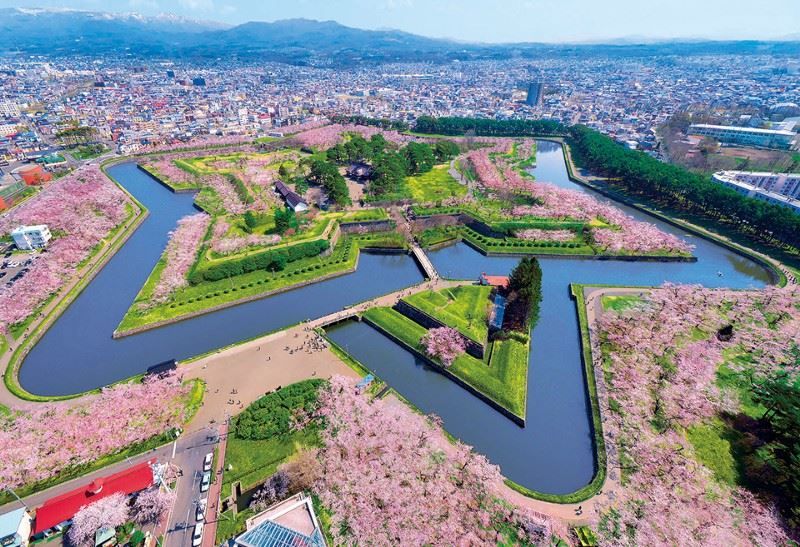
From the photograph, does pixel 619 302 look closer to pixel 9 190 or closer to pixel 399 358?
pixel 399 358

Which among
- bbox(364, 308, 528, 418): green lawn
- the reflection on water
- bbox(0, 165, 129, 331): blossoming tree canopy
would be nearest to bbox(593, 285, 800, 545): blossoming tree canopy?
the reflection on water

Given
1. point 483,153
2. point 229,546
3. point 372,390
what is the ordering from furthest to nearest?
point 483,153 → point 372,390 → point 229,546

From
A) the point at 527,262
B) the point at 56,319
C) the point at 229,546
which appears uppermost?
the point at 527,262

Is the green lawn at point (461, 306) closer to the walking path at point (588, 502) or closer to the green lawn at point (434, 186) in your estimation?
the walking path at point (588, 502)

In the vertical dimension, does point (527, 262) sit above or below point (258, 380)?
above

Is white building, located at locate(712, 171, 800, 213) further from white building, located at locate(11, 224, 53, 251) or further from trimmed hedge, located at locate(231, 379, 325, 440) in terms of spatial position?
white building, located at locate(11, 224, 53, 251)

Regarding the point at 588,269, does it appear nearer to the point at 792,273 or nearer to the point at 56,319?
the point at 792,273

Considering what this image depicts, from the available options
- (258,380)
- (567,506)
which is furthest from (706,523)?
(258,380)

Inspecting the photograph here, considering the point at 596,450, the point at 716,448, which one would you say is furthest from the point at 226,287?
the point at 716,448
